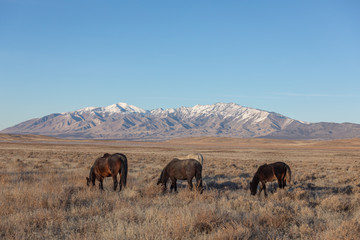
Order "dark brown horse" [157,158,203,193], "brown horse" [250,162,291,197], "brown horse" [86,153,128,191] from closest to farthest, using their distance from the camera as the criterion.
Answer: "dark brown horse" [157,158,203,193] < "brown horse" [86,153,128,191] < "brown horse" [250,162,291,197]

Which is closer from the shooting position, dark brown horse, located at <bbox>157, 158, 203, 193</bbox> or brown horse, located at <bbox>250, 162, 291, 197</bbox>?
dark brown horse, located at <bbox>157, 158, 203, 193</bbox>

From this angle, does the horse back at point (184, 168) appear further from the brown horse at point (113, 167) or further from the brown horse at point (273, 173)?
the brown horse at point (273, 173)

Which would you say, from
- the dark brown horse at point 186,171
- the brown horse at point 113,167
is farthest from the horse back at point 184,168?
the brown horse at point 113,167

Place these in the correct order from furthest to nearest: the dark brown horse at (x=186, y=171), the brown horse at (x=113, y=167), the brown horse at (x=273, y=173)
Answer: the brown horse at (x=273, y=173) → the brown horse at (x=113, y=167) → the dark brown horse at (x=186, y=171)

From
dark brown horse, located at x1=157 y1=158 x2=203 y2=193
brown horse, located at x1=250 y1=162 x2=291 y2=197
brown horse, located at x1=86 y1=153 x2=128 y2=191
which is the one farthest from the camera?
brown horse, located at x1=250 y1=162 x2=291 y2=197

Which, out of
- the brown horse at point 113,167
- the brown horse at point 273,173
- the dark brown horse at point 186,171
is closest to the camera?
the dark brown horse at point 186,171

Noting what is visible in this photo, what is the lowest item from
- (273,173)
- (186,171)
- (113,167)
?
(273,173)

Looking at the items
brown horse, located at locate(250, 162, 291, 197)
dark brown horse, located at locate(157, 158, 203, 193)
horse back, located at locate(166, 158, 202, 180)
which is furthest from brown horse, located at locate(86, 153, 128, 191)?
brown horse, located at locate(250, 162, 291, 197)

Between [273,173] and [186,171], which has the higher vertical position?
[186,171]

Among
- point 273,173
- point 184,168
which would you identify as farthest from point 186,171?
point 273,173

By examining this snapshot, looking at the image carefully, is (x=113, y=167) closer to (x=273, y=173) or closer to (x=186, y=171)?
(x=186, y=171)

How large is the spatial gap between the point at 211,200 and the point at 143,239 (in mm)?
4425

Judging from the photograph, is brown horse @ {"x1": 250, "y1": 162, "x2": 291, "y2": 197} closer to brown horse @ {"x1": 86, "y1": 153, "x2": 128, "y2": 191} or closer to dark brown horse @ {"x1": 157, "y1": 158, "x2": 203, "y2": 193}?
dark brown horse @ {"x1": 157, "y1": 158, "x2": 203, "y2": 193}

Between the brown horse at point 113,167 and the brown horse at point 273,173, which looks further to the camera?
the brown horse at point 273,173
